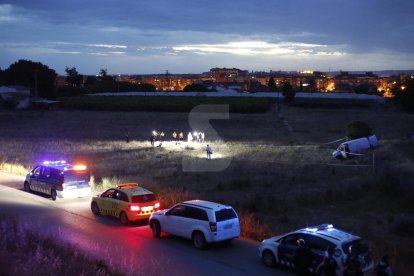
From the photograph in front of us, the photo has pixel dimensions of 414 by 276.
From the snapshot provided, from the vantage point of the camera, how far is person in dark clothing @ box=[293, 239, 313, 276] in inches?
463

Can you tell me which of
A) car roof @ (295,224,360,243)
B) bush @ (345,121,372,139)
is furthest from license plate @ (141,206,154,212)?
bush @ (345,121,372,139)

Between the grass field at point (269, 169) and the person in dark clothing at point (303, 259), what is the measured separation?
244 cm

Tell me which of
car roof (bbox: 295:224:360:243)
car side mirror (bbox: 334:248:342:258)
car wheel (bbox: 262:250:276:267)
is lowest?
car wheel (bbox: 262:250:276:267)

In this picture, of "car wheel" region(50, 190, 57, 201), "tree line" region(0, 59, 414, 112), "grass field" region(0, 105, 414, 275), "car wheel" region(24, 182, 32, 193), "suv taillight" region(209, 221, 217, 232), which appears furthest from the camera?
"tree line" region(0, 59, 414, 112)

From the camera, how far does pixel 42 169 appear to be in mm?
22094

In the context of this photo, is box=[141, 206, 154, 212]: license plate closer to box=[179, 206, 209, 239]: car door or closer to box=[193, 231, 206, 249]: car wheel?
box=[179, 206, 209, 239]: car door

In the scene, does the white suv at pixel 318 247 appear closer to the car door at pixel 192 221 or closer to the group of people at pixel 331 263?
the group of people at pixel 331 263

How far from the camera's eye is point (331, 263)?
11.1 meters

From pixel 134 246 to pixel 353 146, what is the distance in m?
26.8

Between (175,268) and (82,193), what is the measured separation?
9709 mm

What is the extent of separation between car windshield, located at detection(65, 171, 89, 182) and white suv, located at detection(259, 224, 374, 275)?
34.3ft

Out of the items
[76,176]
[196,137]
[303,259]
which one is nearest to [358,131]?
[196,137]

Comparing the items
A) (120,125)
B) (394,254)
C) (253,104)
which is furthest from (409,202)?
(253,104)

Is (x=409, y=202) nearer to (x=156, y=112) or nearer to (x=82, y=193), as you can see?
(x=82, y=193)
